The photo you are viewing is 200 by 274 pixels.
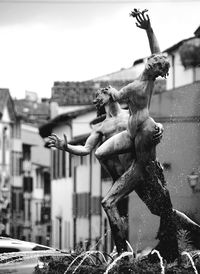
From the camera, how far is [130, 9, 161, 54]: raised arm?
13.1 meters

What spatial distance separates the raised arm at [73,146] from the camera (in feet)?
45.5

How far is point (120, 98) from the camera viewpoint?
526 inches

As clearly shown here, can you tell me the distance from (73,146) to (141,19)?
72.0 inches

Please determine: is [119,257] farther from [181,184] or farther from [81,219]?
[81,219]

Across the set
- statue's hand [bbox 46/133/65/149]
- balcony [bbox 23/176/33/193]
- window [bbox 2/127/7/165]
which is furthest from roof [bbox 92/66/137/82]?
statue's hand [bbox 46/133/65/149]

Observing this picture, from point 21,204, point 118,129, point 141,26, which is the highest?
point 141,26

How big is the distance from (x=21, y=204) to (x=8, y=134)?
7062 millimetres

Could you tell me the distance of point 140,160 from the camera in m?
13.3

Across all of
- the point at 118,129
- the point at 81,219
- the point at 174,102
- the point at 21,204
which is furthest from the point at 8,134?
the point at 118,129

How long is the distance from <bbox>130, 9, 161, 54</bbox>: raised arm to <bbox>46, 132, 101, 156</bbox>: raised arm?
1541mm

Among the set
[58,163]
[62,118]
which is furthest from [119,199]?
[58,163]

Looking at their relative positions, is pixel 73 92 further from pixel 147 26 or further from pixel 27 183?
pixel 147 26

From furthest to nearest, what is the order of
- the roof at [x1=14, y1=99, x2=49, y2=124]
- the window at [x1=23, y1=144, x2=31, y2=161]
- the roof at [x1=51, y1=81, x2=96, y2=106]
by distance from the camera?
1. the roof at [x1=14, y1=99, x2=49, y2=124]
2. the window at [x1=23, y1=144, x2=31, y2=161]
3. the roof at [x1=51, y1=81, x2=96, y2=106]

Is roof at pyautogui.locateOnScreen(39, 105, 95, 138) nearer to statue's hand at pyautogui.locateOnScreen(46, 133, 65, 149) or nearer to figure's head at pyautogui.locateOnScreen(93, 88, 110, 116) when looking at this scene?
figure's head at pyautogui.locateOnScreen(93, 88, 110, 116)
